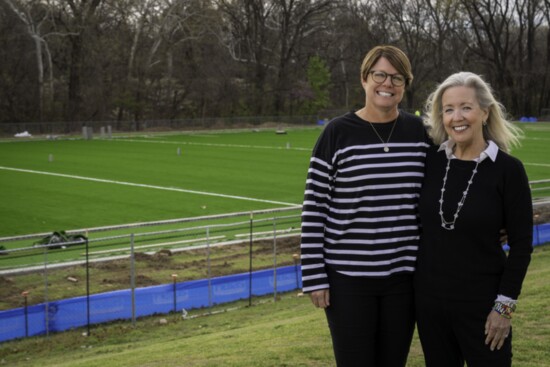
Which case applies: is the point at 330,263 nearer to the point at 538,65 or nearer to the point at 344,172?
the point at 344,172

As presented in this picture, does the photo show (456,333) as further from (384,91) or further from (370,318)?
(384,91)

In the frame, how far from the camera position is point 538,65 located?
83.3m

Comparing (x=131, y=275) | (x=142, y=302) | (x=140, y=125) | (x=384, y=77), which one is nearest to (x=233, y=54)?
(x=140, y=125)

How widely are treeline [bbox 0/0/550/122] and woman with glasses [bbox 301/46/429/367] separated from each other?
5813 cm

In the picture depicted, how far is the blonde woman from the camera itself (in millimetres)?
3639

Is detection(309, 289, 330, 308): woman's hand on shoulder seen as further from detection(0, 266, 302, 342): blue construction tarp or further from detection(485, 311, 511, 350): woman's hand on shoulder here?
detection(0, 266, 302, 342): blue construction tarp

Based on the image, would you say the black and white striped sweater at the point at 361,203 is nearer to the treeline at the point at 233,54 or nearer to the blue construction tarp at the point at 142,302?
the blue construction tarp at the point at 142,302

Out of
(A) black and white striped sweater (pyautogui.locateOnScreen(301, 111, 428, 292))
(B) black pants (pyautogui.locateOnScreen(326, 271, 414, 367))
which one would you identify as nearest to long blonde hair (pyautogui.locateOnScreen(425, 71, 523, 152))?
(A) black and white striped sweater (pyautogui.locateOnScreen(301, 111, 428, 292))

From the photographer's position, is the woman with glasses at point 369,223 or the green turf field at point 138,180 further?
the green turf field at point 138,180

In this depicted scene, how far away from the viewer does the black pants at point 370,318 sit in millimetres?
3854

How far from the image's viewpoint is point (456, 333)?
12.4ft

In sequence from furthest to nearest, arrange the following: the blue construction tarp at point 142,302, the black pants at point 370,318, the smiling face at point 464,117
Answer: the blue construction tarp at point 142,302, the black pants at point 370,318, the smiling face at point 464,117

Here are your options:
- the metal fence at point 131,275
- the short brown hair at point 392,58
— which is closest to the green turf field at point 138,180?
the metal fence at point 131,275

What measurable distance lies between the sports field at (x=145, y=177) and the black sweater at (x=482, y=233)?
61.0 feet
